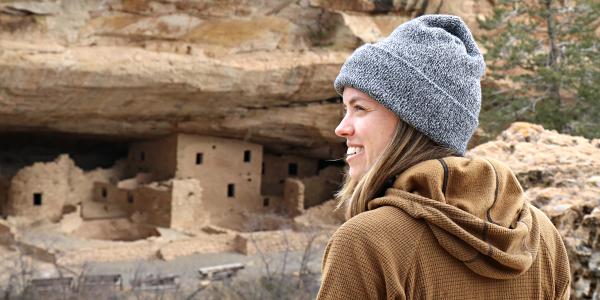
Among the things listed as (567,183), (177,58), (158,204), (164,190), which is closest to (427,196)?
(567,183)

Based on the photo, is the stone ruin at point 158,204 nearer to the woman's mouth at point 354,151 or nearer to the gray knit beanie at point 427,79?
the woman's mouth at point 354,151

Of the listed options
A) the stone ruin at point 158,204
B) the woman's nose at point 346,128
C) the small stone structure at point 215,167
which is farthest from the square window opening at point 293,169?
the woman's nose at point 346,128

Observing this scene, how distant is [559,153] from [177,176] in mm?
13847

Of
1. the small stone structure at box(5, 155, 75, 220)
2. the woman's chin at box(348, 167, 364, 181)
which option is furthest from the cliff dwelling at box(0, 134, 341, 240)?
the woman's chin at box(348, 167, 364, 181)

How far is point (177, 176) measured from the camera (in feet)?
55.4

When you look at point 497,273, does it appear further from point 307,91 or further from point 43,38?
point 307,91

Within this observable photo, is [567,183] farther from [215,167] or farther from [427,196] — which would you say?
[215,167]

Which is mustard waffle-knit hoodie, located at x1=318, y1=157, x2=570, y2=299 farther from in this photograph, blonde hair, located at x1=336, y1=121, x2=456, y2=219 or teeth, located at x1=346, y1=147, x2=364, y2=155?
teeth, located at x1=346, y1=147, x2=364, y2=155

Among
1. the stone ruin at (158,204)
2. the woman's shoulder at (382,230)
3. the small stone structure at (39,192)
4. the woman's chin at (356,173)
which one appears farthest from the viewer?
the small stone structure at (39,192)

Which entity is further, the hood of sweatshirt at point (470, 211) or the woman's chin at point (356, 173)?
the woman's chin at point (356, 173)

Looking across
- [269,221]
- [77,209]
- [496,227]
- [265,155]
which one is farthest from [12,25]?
[496,227]

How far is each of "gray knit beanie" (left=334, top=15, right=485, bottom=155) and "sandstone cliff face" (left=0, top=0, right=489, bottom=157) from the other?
1117 cm

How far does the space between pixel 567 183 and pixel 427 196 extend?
181cm

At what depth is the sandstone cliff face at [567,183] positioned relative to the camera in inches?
110
